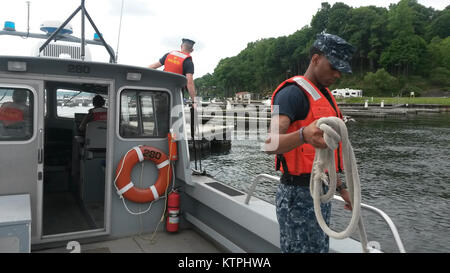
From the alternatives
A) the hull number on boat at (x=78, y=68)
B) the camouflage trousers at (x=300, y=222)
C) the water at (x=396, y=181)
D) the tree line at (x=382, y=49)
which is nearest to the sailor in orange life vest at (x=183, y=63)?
the hull number on boat at (x=78, y=68)

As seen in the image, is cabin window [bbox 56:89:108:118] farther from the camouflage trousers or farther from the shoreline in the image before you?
the shoreline

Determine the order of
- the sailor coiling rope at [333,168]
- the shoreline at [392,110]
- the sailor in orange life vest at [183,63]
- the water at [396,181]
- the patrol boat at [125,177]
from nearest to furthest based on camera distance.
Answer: the sailor coiling rope at [333,168] → the patrol boat at [125,177] → the sailor in orange life vest at [183,63] → the water at [396,181] → the shoreline at [392,110]

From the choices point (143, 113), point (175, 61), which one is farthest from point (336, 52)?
point (175, 61)

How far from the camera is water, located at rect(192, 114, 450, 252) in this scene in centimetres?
1055

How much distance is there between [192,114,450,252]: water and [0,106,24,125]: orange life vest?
8.27 meters

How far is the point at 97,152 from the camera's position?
542 centimetres

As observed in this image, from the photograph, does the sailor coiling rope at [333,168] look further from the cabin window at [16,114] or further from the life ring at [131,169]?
the cabin window at [16,114]

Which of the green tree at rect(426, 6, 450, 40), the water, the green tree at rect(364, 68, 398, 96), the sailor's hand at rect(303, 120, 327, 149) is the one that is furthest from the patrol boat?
the green tree at rect(426, 6, 450, 40)

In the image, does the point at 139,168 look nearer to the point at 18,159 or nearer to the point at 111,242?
the point at 111,242

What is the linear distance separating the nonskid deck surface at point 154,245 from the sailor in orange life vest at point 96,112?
6.75ft

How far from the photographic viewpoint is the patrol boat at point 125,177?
3.68 meters

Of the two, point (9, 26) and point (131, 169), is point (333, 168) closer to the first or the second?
point (131, 169)
